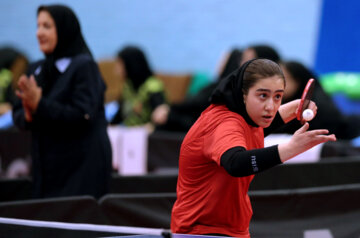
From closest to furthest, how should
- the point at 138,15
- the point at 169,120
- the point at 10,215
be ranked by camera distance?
1. the point at 10,215
2. the point at 169,120
3. the point at 138,15

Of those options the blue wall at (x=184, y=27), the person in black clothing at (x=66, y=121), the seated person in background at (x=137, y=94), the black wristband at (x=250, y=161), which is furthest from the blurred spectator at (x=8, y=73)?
the black wristband at (x=250, y=161)

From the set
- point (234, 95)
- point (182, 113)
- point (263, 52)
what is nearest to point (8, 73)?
point (182, 113)

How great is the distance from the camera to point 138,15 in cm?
1107

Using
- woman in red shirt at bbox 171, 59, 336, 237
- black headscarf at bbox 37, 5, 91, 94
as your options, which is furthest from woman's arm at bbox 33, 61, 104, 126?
woman in red shirt at bbox 171, 59, 336, 237

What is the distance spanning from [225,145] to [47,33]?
1.88 meters

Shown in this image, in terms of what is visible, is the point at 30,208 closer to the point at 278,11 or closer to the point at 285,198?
the point at 285,198

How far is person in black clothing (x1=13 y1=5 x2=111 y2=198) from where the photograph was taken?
3.65 m

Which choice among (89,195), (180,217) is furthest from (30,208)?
(180,217)

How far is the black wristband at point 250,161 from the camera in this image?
2.15 metres

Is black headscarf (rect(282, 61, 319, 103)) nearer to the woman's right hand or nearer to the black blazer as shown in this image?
the black blazer

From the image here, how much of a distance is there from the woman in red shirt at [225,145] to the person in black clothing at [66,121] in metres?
1.26

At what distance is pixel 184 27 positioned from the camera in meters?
10.8

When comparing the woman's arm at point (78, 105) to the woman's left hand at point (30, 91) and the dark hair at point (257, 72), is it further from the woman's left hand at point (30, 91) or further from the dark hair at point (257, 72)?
the dark hair at point (257, 72)

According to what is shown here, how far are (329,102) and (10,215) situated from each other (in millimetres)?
3792
